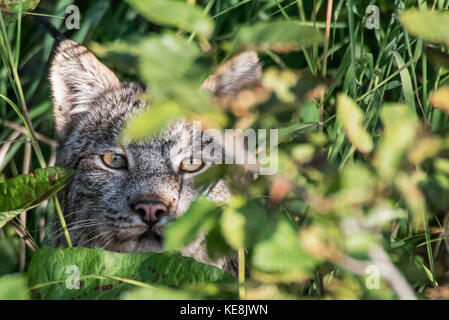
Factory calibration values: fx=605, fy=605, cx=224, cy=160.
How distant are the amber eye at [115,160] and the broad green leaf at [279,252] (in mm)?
1490

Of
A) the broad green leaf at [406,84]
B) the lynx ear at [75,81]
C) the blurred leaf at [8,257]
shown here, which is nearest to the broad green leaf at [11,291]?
the broad green leaf at [406,84]

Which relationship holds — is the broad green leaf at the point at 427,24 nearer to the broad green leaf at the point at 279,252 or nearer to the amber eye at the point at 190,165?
the broad green leaf at the point at 279,252

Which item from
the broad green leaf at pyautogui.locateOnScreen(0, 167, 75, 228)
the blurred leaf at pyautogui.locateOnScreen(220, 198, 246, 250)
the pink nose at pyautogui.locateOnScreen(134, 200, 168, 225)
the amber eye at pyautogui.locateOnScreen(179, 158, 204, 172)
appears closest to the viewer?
the blurred leaf at pyautogui.locateOnScreen(220, 198, 246, 250)

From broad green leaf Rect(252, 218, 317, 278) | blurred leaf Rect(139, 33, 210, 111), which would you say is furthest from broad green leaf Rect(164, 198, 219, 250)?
blurred leaf Rect(139, 33, 210, 111)

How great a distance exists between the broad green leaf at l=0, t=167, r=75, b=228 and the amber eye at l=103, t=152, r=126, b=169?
788 mm

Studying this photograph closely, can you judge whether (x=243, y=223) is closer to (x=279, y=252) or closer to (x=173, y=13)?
(x=279, y=252)

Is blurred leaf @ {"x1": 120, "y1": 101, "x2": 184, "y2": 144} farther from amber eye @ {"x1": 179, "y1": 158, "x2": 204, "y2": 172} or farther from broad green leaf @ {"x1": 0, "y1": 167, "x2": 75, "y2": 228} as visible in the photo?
amber eye @ {"x1": 179, "y1": 158, "x2": 204, "y2": 172}

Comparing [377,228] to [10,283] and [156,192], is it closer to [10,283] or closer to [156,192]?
[10,283]

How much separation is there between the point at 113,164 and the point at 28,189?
2.66ft

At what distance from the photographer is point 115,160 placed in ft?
8.08

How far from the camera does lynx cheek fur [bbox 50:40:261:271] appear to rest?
212cm

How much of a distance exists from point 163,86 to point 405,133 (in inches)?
16.0

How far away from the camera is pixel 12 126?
285 cm

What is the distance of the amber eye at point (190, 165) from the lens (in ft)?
7.51
